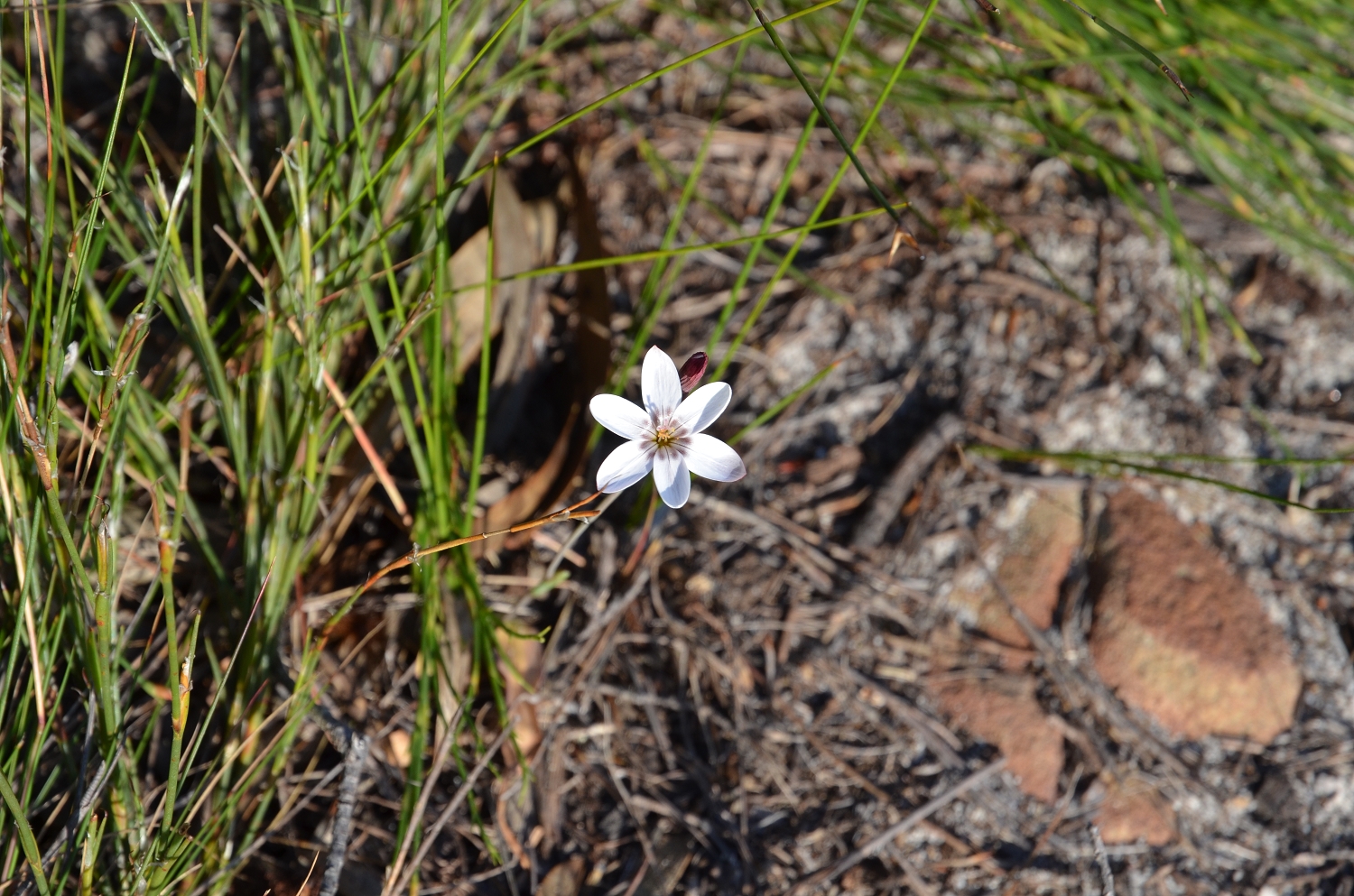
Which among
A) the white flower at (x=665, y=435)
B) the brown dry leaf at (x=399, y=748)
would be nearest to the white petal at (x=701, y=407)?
the white flower at (x=665, y=435)

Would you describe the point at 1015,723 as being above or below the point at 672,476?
below

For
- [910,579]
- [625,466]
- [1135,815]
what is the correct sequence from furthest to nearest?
1. [910,579]
2. [1135,815]
3. [625,466]

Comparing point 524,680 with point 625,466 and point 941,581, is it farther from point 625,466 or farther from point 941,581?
point 941,581

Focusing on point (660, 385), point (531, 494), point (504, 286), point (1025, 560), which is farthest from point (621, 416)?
point (1025, 560)

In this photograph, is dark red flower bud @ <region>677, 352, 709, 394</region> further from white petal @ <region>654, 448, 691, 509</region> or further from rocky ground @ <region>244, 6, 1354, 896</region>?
rocky ground @ <region>244, 6, 1354, 896</region>

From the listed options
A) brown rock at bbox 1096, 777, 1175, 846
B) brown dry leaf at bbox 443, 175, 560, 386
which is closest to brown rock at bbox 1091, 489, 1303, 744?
brown rock at bbox 1096, 777, 1175, 846

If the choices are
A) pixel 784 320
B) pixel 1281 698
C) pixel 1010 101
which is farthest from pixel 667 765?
pixel 1010 101

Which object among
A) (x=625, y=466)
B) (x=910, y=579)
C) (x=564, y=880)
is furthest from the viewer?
(x=910, y=579)
